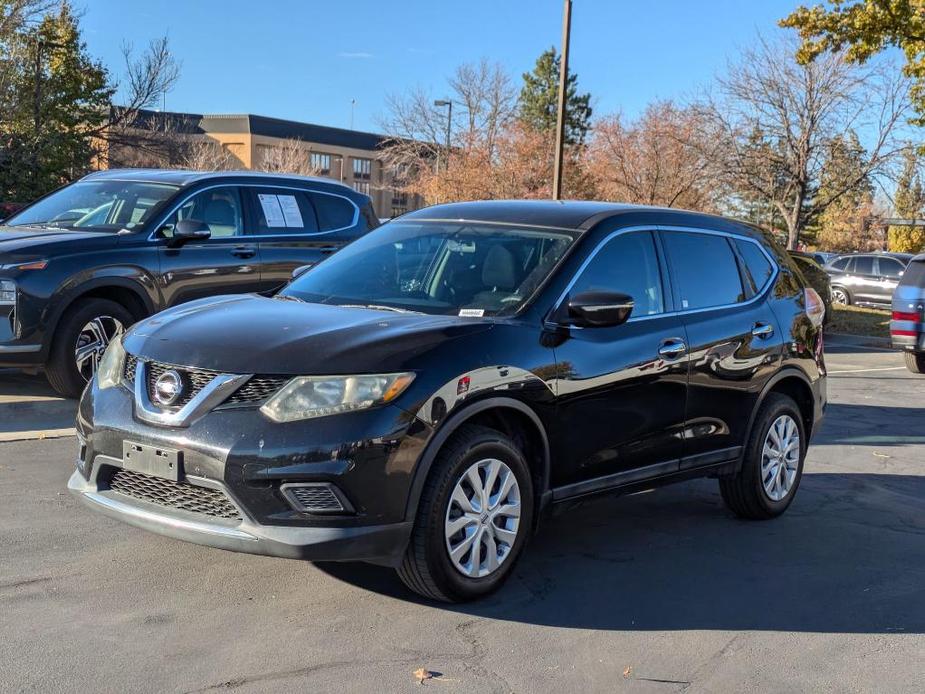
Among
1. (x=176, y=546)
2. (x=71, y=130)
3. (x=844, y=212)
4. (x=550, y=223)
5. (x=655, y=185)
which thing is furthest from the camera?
(x=844, y=212)

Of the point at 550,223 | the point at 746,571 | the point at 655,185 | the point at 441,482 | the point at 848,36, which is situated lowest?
the point at 746,571

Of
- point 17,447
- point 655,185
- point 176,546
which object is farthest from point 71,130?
point 176,546

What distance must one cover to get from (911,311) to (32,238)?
36.4 ft

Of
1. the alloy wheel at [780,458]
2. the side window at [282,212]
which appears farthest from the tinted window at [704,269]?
the side window at [282,212]

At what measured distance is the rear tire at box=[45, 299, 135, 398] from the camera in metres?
Answer: 7.80

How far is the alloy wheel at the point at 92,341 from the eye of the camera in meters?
7.94

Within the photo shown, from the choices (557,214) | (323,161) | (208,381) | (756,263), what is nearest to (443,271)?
(557,214)

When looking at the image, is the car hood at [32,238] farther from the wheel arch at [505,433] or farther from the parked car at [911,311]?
the parked car at [911,311]

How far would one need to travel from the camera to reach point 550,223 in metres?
5.13

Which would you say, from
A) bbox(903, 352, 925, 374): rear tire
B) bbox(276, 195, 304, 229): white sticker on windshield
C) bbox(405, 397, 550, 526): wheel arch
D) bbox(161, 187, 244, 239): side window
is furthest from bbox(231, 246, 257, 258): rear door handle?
bbox(903, 352, 925, 374): rear tire

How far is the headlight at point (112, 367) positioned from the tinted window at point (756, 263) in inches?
142

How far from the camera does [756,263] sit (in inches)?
243

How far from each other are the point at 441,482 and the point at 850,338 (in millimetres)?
17206

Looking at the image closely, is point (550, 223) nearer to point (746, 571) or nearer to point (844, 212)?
point (746, 571)
